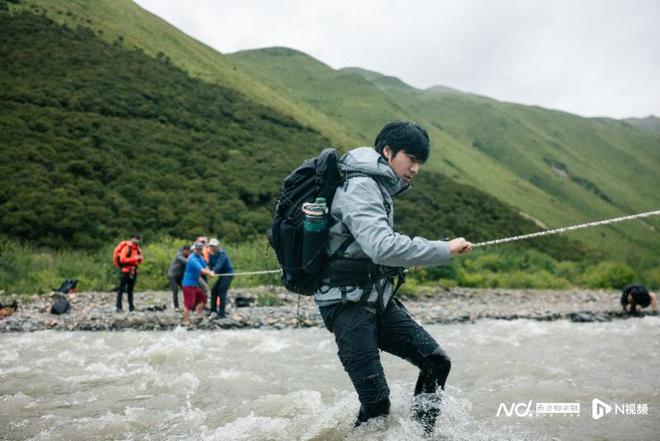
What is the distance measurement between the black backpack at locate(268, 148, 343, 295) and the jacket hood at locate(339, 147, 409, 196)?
0.11 metres

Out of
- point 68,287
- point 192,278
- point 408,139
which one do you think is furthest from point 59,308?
point 408,139

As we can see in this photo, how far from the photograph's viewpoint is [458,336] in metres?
14.2

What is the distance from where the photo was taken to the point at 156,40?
6519 cm

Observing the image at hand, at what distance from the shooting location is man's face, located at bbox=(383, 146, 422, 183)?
14.2ft

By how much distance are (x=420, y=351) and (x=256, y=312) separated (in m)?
13.7

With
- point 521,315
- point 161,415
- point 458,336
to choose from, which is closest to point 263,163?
point 521,315

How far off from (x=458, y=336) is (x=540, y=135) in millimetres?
139504

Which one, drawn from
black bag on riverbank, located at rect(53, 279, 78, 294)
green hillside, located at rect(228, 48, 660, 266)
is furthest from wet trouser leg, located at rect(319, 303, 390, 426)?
green hillside, located at rect(228, 48, 660, 266)

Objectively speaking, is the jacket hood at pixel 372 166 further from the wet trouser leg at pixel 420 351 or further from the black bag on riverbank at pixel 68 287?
the black bag on riverbank at pixel 68 287

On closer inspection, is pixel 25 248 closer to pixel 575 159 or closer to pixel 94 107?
pixel 94 107

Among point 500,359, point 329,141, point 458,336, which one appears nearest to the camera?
point 500,359

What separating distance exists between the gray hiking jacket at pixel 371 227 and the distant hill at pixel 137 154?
27926mm

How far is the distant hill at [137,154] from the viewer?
31469mm

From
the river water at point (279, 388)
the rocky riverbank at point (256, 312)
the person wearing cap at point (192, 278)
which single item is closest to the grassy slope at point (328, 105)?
the rocky riverbank at point (256, 312)
